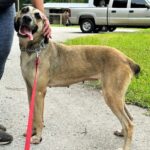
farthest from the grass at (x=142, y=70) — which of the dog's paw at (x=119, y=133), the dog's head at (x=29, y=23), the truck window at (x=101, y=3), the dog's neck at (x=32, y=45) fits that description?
the truck window at (x=101, y=3)

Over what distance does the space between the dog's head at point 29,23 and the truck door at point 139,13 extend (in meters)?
21.3

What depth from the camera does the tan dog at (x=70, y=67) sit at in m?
5.51

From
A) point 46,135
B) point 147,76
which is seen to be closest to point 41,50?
point 46,135

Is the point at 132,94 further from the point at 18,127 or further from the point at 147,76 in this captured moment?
the point at 18,127

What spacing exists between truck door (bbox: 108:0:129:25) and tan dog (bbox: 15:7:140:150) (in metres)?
21.0

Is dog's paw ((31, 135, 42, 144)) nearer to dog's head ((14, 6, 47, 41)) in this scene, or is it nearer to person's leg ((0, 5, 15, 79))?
person's leg ((0, 5, 15, 79))

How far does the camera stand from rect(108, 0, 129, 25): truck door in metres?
26.8


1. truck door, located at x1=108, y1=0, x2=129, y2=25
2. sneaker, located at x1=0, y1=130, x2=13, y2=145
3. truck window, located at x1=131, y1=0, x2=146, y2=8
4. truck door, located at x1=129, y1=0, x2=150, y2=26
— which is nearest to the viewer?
sneaker, located at x1=0, y1=130, x2=13, y2=145

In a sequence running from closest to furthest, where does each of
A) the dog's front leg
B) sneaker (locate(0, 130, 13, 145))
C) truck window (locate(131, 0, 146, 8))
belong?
sneaker (locate(0, 130, 13, 145))
the dog's front leg
truck window (locate(131, 0, 146, 8))

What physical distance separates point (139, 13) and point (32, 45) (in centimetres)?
2148

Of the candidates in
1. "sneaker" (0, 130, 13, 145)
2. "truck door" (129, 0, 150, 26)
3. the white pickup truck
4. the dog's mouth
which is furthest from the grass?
the white pickup truck

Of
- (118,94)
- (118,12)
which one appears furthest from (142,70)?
(118,12)

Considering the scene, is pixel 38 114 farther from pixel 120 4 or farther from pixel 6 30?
pixel 120 4

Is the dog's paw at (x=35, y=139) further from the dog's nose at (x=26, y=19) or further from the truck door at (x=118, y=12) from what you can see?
the truck door at (x=118, y=12)
